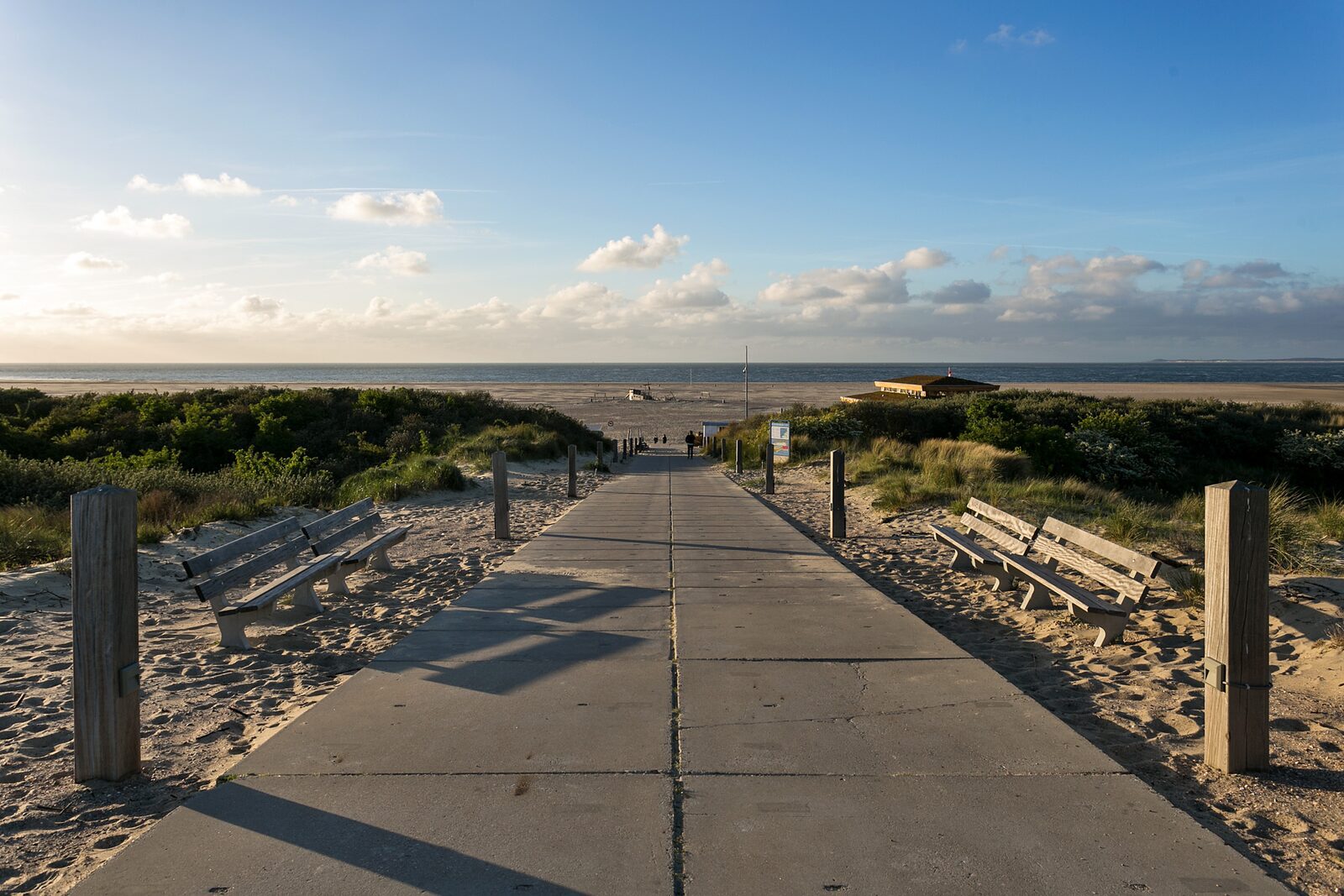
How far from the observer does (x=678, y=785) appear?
368cm

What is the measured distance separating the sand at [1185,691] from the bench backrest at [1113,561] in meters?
0.38

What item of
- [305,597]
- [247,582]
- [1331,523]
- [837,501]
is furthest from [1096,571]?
[247,582]

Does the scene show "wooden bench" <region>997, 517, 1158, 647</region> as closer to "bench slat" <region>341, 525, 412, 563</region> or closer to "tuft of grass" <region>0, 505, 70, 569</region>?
"bench slat" <region>341, 525, 412, 563</region>

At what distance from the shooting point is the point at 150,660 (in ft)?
19.2

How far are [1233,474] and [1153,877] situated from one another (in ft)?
87.6

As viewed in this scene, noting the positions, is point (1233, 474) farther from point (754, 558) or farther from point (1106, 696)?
point (1106, 696)

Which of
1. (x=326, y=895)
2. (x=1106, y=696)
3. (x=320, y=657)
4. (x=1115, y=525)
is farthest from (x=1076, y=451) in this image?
(x=326, y=895)

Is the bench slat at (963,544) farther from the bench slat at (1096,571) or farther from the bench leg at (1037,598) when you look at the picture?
the bench leg at (1037,598)

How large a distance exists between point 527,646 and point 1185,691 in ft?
13.4

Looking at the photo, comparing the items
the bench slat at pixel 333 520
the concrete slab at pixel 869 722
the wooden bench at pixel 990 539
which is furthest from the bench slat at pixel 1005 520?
the bench slat at pixel 333 520

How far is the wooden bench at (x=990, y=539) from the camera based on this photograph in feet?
26.5

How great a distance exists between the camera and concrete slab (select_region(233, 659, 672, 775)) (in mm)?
3924

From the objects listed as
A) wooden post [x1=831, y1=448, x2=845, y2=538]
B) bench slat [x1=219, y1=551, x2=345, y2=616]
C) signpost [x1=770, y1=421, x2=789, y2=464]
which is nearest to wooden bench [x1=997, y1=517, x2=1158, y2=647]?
wooden post [x1=831, y1=448, x2=845, y2=538]

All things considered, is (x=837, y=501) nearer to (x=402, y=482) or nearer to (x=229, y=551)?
(x=229, y=551)
